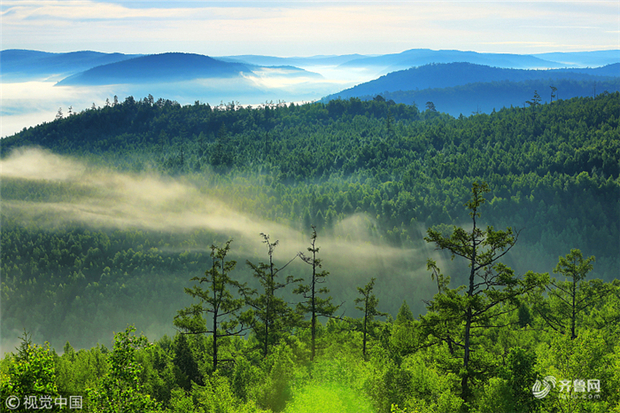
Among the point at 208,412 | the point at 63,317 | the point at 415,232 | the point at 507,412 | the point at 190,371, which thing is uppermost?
the point at 507,412

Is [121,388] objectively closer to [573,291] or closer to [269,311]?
[269,311]

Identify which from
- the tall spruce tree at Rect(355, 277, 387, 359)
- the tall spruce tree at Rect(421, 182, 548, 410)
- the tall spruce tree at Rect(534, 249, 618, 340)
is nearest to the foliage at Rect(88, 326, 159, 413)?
the tall spruce tree at Rect(421, 182, 548, 410)

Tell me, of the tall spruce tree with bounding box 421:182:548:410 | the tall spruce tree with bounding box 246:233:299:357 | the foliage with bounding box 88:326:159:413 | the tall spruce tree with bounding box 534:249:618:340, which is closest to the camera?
the foliage with bounding box 88:326:159:413

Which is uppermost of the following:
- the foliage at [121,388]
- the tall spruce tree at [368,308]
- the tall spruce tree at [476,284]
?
the tall spruce tree at [476,284]

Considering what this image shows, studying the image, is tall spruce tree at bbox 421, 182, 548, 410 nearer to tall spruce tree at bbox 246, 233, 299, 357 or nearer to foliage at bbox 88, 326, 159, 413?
foliage at bbox 88, 326, 159, 413

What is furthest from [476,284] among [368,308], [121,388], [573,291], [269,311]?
[368,308]

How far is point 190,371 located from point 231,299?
830 centimetres

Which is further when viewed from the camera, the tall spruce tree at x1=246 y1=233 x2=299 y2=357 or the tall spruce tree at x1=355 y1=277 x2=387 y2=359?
the tall spruce tree at x1=355 y1=277 x2=387 y2=359

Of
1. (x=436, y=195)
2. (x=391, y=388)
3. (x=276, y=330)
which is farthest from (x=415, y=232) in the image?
(x=391, y=388)

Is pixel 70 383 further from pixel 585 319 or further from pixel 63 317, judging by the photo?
pixel 63 317

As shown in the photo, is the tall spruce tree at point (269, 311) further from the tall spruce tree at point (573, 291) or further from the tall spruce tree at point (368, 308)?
the tall spruce tree at point (573, 291)

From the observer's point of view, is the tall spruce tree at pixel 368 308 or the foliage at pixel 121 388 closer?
the foliage at pixel 121 388

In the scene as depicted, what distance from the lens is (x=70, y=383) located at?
119 ft

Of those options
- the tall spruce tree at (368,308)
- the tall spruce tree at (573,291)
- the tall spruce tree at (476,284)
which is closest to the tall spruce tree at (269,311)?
the tall spruce tree at (368,308)
